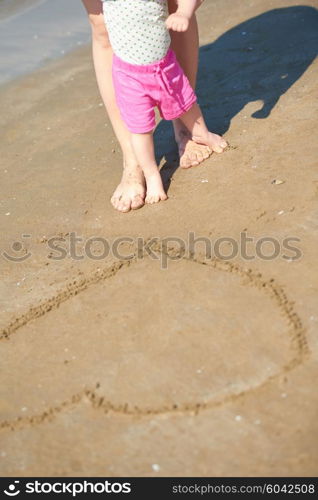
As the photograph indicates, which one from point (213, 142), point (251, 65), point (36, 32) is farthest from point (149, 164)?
point (36, 32)

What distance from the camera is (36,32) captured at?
20.1 feet

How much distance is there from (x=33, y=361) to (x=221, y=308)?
0.70 meters

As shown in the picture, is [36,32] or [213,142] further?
[36,32]

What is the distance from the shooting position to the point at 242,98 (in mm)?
4125

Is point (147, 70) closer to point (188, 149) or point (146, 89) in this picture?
point (146, 89)

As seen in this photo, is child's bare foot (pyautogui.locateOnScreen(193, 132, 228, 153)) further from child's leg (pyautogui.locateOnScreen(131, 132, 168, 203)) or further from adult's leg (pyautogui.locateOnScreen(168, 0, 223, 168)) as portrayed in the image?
child's leg (pyautogui.locateOnScreen(131, 132, 168, 203))

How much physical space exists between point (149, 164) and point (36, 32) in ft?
10.8

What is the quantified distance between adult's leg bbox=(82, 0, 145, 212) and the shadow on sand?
0.18 meters

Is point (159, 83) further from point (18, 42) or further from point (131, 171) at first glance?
point (18, 42)

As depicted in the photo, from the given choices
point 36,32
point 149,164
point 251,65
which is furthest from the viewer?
point 36,32

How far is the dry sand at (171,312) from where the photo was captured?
214 cm

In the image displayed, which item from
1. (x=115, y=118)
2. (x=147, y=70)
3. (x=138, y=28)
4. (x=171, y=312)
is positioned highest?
(x=138, y=28)
